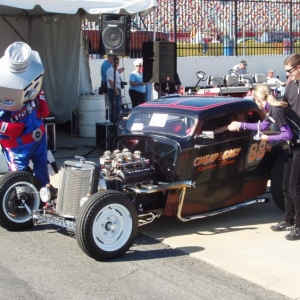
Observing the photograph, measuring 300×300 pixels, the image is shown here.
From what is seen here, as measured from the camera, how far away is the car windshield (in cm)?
705

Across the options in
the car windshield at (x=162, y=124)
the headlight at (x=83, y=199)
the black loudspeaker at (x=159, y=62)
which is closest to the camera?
the headlight at (x=83, y=199)

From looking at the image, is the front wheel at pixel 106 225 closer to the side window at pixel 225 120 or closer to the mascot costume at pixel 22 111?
the side window at pixel 225 120

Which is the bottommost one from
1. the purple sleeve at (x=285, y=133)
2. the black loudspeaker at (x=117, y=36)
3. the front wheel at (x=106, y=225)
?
the front wheel at (x=106, y=225)

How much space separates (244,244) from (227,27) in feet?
59.9

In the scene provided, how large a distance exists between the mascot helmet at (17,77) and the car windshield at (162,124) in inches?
48.9

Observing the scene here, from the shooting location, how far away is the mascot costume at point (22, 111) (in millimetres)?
7141

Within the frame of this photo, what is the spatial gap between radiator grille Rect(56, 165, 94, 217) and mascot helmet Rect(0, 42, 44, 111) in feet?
3.85

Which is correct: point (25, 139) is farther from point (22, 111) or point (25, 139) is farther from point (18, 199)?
point (18, 199)

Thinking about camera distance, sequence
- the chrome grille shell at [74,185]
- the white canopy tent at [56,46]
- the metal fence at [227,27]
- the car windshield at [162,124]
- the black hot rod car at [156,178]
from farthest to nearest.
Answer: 1. the metal fence at [227,27]
2. the white canopy tent at [56,46]
3. the car windshield at [162,124]
4. the chrome grille shell at [74,185]
5. the black hot rod car at [156,178]

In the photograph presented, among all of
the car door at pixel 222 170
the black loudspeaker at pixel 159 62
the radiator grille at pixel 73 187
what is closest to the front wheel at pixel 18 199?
the radiator grille at pixel 73 187

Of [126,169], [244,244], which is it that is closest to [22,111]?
[126,169]

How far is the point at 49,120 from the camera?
12445 mm

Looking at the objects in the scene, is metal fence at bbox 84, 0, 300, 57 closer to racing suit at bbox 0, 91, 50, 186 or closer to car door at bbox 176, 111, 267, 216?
racing suit at bbox 0, 91, 50, 186

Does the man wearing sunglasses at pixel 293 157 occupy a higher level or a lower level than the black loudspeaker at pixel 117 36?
lower
